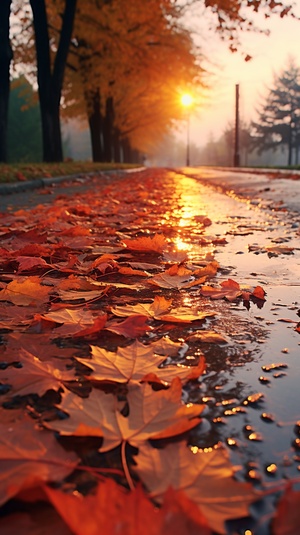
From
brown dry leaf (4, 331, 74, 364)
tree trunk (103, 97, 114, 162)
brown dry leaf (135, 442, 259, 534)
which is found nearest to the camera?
brown dry leaf (135, 442, 259, 534)

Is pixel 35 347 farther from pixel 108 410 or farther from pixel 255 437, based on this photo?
pixel 255 437

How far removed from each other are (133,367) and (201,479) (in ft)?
1.58

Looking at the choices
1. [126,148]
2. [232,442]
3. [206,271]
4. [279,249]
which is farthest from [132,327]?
[126,148]

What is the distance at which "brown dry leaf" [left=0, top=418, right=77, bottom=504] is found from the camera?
76 centimetres

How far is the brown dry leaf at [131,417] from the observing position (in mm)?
902

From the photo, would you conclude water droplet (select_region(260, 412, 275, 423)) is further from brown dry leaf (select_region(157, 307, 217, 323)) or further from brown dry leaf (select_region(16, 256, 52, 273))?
brown dry leaf (select_region(16, 256, 52, 273))

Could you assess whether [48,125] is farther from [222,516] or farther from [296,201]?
[222,516]

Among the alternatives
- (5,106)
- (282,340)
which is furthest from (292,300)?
(5,106)

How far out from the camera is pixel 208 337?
4.88 feet

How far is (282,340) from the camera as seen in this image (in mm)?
1463

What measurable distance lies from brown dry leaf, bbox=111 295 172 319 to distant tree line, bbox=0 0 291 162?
12.0m

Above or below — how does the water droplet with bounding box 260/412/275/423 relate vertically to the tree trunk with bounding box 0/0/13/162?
below

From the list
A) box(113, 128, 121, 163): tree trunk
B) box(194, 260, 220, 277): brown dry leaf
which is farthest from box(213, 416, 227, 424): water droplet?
box(113, 128, 121, 163): tree trunk

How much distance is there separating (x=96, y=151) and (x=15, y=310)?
23.4 metres
